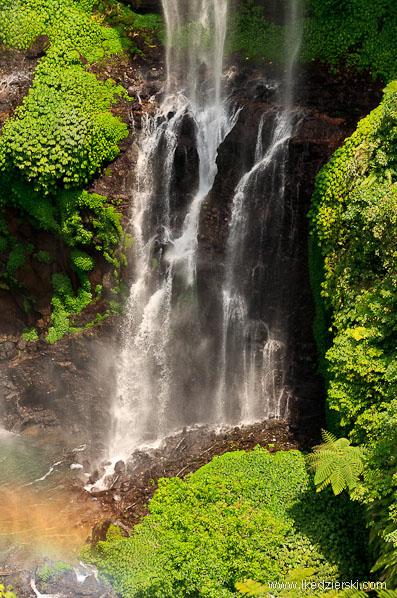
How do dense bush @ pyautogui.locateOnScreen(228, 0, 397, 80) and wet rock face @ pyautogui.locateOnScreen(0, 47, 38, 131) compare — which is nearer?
dense bush @ pyautogui.locateOnScreen(228, 0, 397, 80)

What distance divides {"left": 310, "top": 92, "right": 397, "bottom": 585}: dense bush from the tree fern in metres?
0.24

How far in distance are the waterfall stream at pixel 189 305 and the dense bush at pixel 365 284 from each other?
221cm

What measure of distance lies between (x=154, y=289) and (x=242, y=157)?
4.69 metres

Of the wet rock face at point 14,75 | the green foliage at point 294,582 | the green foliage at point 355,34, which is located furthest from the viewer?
the wet rock face at point 14,75

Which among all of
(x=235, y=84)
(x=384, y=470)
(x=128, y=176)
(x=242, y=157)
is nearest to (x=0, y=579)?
(x=384, y=470)

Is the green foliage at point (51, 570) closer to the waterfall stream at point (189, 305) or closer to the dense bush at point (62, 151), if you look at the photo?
the waterfall stream at point (189, 305)

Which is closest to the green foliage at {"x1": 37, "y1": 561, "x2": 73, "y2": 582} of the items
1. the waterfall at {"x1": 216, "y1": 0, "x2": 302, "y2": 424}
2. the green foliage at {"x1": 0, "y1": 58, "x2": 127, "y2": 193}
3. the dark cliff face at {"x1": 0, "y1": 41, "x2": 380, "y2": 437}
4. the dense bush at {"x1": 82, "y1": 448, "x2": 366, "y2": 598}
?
the dense bush at {"x1": 82, "y1": 448, "x2": 366, "y2": 598}

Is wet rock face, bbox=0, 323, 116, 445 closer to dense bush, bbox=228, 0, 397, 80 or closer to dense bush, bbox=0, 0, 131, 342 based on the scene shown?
dense bush, bbox=0, 0, 131, 342

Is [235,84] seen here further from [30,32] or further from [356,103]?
[30,32]

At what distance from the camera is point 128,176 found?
18047 millimetres

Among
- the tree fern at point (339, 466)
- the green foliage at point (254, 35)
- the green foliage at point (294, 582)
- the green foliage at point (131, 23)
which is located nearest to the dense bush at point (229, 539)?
the green foliage at point (294, 582)

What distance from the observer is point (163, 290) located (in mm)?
17938

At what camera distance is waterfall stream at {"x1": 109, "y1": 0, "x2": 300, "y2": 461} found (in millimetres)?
17328

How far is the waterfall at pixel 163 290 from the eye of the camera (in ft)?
58.3
